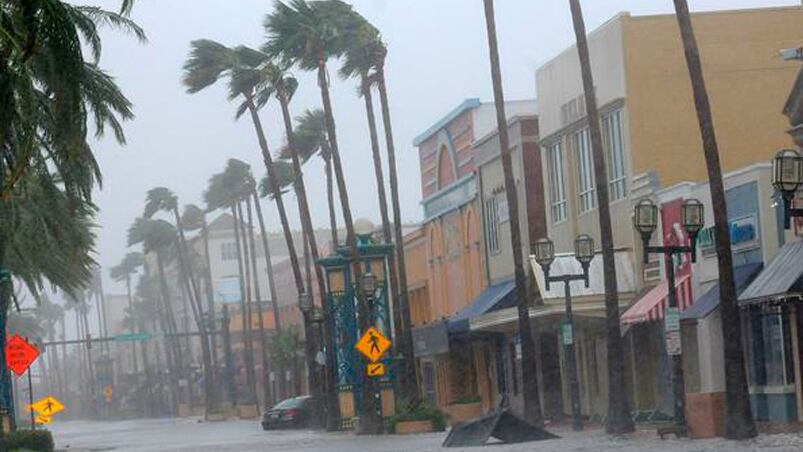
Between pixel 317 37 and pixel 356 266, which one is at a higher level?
pixel 317 37

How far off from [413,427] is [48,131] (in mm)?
23381

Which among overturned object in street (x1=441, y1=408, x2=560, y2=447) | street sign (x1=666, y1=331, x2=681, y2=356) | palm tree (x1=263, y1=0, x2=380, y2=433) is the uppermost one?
palm tree (x1=263, y1=0, x2=380, y2=433)

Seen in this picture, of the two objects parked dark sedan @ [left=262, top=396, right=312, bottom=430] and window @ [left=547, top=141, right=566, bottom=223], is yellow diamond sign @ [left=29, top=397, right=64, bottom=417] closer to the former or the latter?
parked dark sedan @ [left=262, top=396, right=312, bottom=430]

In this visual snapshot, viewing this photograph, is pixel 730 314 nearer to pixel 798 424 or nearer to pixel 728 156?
pixel 798 424

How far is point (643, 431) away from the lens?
4047cm

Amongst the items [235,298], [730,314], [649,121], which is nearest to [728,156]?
[649,121]

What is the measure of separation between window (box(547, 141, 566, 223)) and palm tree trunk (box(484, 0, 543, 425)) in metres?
7.04

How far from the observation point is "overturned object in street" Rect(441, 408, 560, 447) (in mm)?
37000

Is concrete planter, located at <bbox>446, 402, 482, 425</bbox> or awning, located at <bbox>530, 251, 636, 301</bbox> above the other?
awning, located at <bbox>530, 251, 636, 301</bbox>

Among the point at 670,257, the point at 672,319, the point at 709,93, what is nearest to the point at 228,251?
the point at 709,93

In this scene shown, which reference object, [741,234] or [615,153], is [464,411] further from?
[741,234]

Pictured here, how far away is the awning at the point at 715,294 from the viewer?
39406mm

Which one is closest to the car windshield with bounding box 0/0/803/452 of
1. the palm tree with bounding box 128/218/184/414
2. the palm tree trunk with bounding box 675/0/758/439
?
the palm tree trunk with bounding box 675/0/758/439

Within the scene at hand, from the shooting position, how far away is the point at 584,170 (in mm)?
53250
